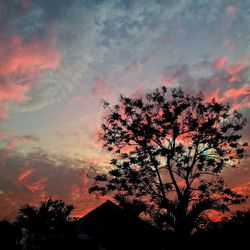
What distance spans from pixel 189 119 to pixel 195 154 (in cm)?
335

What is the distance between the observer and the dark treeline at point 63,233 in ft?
38.0

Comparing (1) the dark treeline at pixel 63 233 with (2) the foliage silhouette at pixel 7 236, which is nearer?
(1) the dark treeline at pixel 63 233

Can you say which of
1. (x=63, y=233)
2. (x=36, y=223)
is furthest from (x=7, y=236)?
(x=63, y=233)

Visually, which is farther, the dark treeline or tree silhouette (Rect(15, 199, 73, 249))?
tree silhouette (Rect(15, 199, 73, 249))

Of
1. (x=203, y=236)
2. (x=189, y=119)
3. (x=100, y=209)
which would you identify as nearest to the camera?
(x=203, y=236)

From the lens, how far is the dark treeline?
11.6 metres

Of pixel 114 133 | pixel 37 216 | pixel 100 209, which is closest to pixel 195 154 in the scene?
pixel 114 133

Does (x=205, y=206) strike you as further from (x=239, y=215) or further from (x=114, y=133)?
(x=114, y=133)

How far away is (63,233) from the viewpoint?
16.7 meters

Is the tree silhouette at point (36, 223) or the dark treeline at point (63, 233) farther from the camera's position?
the tree silhouette at point (36, 223)

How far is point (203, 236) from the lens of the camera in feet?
40.3

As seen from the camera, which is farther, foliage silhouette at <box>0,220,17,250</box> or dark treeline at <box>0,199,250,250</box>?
foliage silhouette at <box>0,220,17,250</box>

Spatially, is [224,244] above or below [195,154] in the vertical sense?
below

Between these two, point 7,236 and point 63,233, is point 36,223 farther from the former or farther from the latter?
point 63,233
